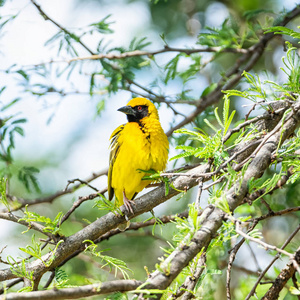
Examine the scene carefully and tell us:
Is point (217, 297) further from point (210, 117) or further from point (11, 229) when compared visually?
point (11, 229)

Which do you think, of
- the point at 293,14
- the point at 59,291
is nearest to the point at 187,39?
the point at 293,14

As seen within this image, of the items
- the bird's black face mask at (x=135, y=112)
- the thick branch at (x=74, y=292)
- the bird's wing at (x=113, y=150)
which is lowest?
the bird's wing at (x=113, y=150)

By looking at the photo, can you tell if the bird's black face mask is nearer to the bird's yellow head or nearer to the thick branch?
the bird's yellow head

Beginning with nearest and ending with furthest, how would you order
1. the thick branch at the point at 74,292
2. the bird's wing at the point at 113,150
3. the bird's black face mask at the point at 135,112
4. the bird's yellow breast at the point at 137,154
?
the thick branch at the point at 74,292
the bird's yellow breast at the point at 137,154
the bird's wing at the point at 113,150
the bird's black face mask at the point at 135,112

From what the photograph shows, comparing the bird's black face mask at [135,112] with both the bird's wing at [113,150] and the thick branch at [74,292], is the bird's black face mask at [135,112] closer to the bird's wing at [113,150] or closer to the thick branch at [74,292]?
the bird's wing at [113,150]

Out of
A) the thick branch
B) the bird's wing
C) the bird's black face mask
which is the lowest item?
the bird's wing

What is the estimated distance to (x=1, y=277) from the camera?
107 inches

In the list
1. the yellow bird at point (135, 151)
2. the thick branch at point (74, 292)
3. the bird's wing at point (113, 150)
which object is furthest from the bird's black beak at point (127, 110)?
the thick branch at point (74, 292)

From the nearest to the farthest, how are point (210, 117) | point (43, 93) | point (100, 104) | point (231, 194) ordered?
point (231, 194), point (210, 117), point (43, 93), point (100, 104)

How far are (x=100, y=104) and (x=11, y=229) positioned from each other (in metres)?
3.52

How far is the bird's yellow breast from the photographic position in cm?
401

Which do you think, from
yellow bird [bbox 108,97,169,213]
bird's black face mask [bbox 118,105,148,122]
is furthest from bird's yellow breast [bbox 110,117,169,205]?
bird's black face mask [bbox 118,105,148,122]

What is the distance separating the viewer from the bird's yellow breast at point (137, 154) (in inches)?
158

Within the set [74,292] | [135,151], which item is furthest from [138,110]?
[74,292]
